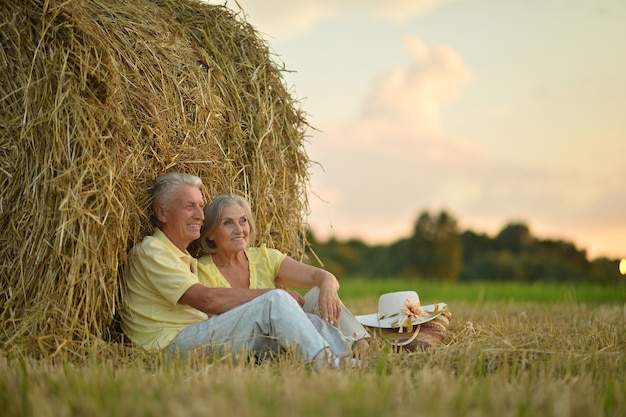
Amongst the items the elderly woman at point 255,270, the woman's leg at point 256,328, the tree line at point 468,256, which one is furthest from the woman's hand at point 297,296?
the tree line at point 468,256

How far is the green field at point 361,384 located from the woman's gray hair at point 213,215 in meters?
0.87

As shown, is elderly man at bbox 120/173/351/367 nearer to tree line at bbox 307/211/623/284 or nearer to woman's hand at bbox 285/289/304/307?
woman's hand at bbox 285/289/304/307

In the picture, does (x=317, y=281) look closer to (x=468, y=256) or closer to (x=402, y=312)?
(x=402, y=312)

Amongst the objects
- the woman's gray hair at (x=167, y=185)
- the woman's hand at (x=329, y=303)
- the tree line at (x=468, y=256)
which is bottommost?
the woman's hand at (x=329, y=303)

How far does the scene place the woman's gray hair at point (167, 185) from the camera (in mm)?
4754

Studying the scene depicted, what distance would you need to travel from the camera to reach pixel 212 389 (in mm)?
3115

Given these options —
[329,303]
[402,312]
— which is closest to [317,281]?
[329,303]

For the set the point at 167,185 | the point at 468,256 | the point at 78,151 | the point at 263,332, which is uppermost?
the point at 468,256

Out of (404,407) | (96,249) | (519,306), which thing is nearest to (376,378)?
(404,407)

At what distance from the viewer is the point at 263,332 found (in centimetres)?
436

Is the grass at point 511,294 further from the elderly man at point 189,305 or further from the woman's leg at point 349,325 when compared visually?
the elderly man at point 189,305

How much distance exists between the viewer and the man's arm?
14.5 ft

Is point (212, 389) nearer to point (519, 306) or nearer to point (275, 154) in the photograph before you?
point (275, 154)

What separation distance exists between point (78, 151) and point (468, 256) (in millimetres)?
26557
